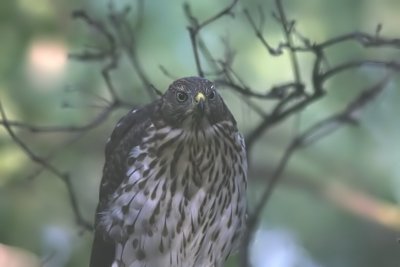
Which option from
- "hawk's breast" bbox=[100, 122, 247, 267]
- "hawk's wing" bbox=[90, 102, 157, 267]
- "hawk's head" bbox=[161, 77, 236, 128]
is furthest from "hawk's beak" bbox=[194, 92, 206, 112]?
"hawk's wing" bbox=[90, 102, 157, 267]

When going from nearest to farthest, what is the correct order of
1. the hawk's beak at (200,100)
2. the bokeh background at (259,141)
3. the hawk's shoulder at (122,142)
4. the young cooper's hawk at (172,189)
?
A: the hawk's beak at (200,100)
the young cooper's hawk at (172,189)
the hawk's shoulder at (122,142)
the bokeh background at (259,141)

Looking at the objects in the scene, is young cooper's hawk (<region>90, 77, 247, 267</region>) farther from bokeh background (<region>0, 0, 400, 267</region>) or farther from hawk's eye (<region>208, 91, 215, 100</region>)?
bokeh background (<region>0, 0, 400, 267</region>)

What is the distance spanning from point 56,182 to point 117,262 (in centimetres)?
229

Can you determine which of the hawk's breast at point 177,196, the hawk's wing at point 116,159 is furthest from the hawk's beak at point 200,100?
the hawk's wing at point 116,159

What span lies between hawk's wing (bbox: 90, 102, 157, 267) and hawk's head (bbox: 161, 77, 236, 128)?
147 mm

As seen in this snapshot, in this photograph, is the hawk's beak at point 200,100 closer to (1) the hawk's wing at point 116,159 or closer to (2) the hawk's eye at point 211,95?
(2) the hawk's eye at point 211,95

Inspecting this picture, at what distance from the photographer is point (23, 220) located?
532cm

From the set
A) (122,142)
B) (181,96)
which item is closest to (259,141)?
(122,142)

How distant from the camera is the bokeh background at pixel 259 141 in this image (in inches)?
200

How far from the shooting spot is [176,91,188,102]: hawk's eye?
9.80 ft

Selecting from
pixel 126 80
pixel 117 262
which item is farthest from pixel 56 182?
pixel 117 262

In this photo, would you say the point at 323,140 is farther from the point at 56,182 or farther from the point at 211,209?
the point at 211,209

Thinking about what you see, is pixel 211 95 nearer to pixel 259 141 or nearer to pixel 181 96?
pixel 181 96

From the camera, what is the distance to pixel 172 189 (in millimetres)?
3135
